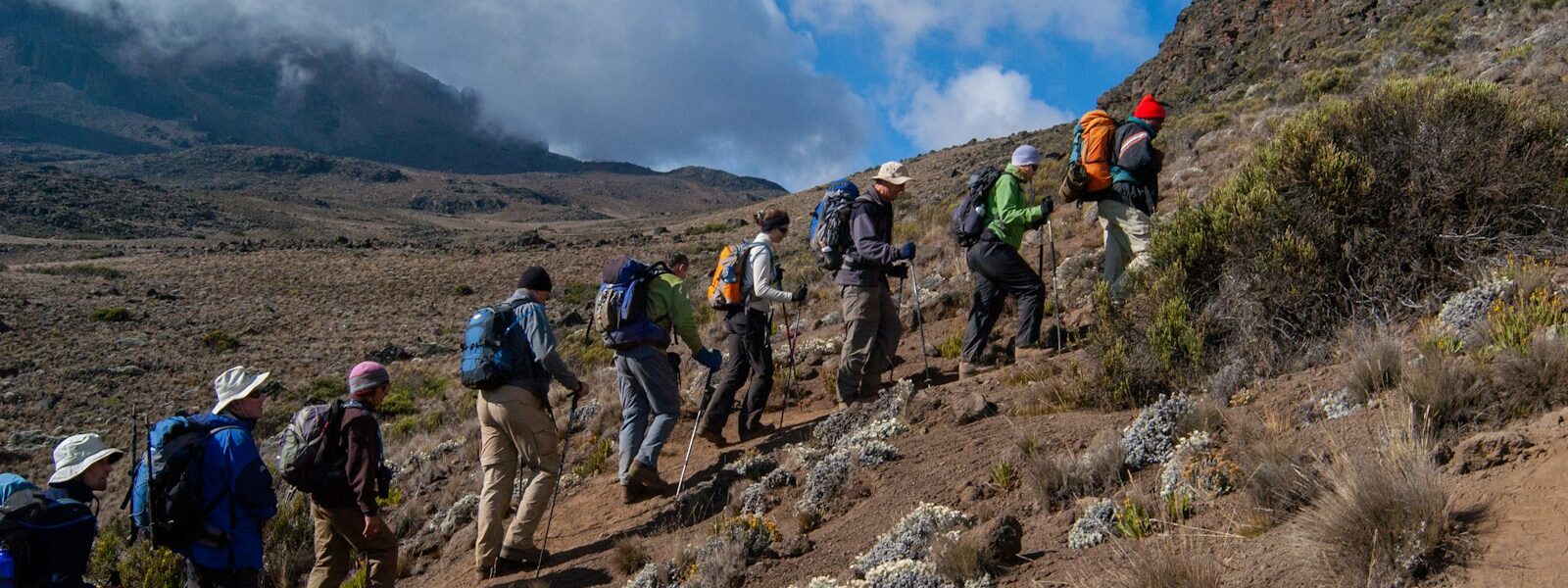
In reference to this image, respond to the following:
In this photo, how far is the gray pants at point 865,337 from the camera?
731cm

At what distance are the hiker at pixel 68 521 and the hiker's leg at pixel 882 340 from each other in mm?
5059

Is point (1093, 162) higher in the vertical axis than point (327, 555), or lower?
higher

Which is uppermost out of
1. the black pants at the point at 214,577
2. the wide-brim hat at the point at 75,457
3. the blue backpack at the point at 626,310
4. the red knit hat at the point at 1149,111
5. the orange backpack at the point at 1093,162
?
the red knit hat at the point at 1149,111

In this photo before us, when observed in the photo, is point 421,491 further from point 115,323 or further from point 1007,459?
point 115,323

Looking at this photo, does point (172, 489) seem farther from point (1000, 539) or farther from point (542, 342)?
point (1000, 539)

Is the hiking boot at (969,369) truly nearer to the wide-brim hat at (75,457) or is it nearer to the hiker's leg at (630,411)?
the hiker's leg at (630,411)

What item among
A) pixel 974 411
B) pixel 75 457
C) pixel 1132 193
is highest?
pixel 1132 193

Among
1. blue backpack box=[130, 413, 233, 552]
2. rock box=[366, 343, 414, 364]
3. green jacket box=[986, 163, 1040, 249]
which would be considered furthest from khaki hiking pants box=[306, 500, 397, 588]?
rock box=[366, 343, 414, 364]

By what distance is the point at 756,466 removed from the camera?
23.3 feet

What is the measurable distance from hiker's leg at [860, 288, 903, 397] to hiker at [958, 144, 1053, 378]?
66 centimetres

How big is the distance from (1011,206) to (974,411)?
1.64m

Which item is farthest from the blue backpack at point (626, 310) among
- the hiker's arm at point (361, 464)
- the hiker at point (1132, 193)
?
the hiker at point (1132, 193)

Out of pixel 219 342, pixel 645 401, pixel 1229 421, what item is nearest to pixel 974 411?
pixel 1229 421

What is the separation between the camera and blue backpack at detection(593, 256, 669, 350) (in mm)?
6547
